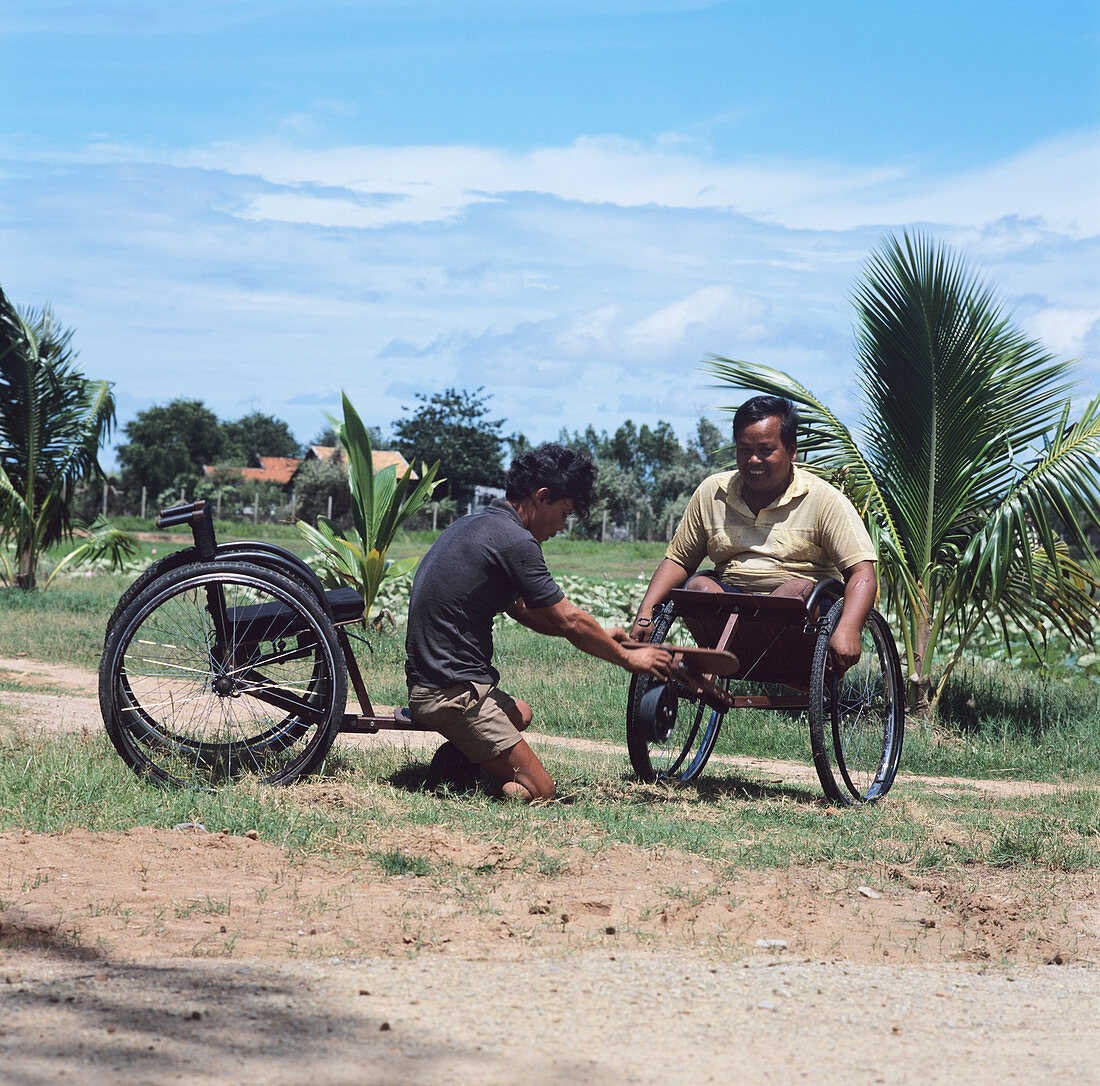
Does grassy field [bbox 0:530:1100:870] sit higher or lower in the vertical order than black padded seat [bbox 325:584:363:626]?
lower

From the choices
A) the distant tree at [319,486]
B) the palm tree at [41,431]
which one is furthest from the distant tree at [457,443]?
the palm tree at [41,431]

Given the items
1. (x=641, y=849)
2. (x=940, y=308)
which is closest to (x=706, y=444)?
(x=940, y=308)

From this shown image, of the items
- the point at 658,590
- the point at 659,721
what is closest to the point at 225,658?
the point at 659,721

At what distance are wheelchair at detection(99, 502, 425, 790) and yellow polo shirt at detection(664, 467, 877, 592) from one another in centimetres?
178

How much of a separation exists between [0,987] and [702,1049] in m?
1.69

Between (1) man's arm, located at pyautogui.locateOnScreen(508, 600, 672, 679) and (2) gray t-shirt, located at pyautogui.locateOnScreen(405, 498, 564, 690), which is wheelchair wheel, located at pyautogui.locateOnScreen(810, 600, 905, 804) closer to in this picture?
(1) man's arm, located at pyautogui.locateOnScreen(508, 600, 672, 679)

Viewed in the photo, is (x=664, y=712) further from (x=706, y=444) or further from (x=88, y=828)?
(x=706, y=444)

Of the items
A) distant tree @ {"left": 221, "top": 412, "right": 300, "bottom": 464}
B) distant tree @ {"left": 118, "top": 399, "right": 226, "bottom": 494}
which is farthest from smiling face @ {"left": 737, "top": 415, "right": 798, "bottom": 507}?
distant tree @ {"left": 221, "top": 412, "right": 300, "bottom": 464}

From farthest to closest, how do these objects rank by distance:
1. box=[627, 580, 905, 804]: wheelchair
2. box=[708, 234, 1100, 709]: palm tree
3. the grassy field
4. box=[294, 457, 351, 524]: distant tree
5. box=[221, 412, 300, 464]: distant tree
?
1. box=[221, 412, 300, 464]: distant tree
2. box=[294, 457, 351, 524]: distant tree
3. box=[708, 234, 1100, 709]: palm tree
4. box=[627, 580, 905, 804]: wheelchair
5. the grassy field

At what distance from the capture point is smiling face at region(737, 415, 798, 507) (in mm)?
5871

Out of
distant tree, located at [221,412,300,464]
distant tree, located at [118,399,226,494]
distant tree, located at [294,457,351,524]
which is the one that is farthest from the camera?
distant tree, located at [221,412,300,464]

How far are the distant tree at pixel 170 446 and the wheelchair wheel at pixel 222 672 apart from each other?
50.4 metres

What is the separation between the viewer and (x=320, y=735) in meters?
5.38

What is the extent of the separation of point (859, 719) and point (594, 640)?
1873 mm
